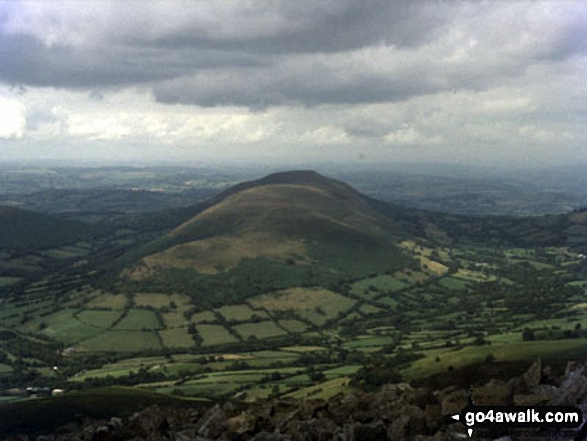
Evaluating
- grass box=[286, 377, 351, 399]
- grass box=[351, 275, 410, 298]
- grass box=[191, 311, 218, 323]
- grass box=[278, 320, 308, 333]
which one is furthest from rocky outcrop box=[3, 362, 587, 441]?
grass box=[351, 275, 410, 298]

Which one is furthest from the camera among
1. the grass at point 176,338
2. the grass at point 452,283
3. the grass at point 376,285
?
the grass at point 452,283

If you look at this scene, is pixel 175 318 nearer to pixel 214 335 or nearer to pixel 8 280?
pixel 214 335

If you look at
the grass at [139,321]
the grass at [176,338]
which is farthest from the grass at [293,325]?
the grass at [139,321]

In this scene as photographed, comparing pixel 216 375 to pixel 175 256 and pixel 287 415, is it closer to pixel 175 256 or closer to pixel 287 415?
pixel 287 415

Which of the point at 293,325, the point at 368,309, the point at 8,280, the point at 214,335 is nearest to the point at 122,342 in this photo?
the point at 214,335

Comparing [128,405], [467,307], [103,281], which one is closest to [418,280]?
[467,307]

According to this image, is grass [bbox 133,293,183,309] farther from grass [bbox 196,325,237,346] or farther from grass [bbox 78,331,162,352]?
grass [bbox 196,325,237,346]

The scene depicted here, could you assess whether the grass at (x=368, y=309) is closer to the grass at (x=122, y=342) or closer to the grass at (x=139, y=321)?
the grass at (x=139, y=321)
